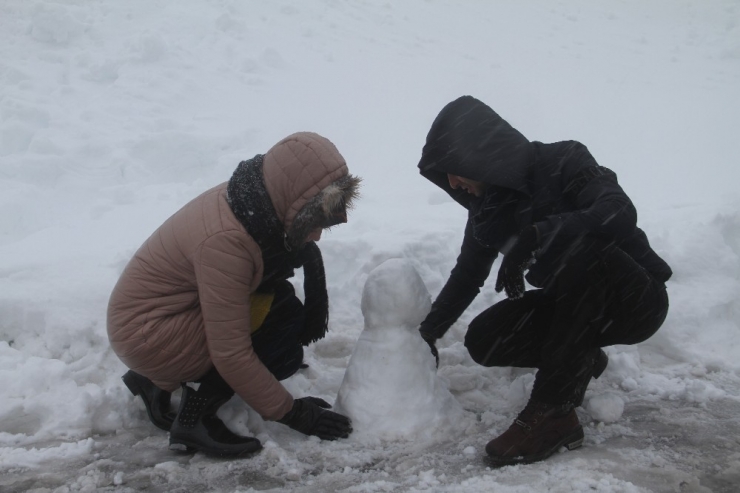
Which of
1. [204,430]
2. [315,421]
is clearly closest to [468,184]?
[315,421]

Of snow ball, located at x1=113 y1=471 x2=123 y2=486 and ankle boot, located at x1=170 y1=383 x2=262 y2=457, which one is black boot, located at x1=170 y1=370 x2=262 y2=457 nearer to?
ankle boot, located at x1=170 y1=383 x2=262 y2=457

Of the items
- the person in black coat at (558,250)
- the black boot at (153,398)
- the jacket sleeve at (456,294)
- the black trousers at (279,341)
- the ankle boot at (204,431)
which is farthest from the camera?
the jacket sleeve at (456,294)

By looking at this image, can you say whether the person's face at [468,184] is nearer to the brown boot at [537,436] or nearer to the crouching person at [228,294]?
the crouching person at [228,294]

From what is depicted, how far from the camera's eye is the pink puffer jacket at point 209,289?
6.97 feet

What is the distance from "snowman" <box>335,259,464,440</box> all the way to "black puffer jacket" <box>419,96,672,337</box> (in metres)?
0.47

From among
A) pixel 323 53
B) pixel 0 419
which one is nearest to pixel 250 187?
pixel 0 419

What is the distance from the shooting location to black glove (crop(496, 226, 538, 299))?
2258mm

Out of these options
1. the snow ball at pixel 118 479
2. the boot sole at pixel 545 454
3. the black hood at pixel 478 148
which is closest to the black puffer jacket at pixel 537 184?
the black hood at pixel 478 148

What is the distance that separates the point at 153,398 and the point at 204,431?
0.36 m

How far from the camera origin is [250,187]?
7.09 ft

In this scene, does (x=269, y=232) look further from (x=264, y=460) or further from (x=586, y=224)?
(x=586, y=224)

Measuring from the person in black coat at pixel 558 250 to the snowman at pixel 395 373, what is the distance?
1.08 ft

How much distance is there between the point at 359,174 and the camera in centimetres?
570

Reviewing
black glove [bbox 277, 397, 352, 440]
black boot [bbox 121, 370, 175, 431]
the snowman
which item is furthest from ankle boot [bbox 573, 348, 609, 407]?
black boot [bbox 121, 370, 175, 431]
